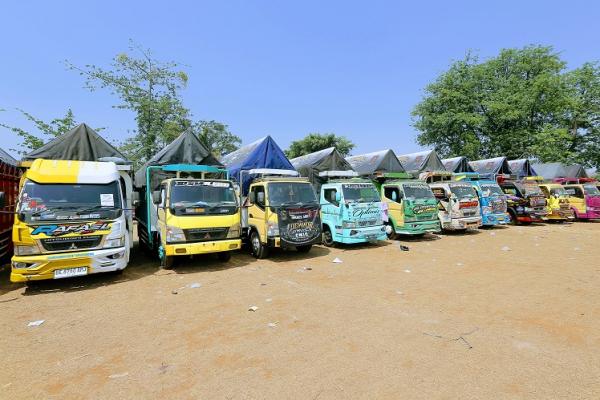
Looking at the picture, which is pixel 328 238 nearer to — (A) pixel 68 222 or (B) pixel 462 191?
(B) pixel 462 191

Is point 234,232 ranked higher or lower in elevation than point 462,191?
lower

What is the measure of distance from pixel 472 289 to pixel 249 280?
13.9 ft

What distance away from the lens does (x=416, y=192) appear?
1148cm

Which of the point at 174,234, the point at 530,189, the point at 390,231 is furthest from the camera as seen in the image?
the point at 530,189

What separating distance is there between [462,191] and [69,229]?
42.1ft

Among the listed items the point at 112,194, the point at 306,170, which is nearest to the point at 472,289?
the point at 112,194

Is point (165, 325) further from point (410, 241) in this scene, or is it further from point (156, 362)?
point (410, 241)

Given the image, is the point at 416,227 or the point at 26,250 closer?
the point at 26,250

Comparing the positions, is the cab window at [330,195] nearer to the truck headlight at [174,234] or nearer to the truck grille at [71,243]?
the truck headlight at [174,234]

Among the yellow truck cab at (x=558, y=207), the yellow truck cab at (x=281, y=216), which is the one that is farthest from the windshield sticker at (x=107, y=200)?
the yellow truck cab at (x=558, y=207)

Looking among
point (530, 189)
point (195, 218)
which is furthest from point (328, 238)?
point (530, 189)

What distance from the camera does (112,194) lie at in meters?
6.68

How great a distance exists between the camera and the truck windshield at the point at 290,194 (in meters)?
8.49

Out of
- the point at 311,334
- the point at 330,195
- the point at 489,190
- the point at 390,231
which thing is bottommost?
the point at 311,334
